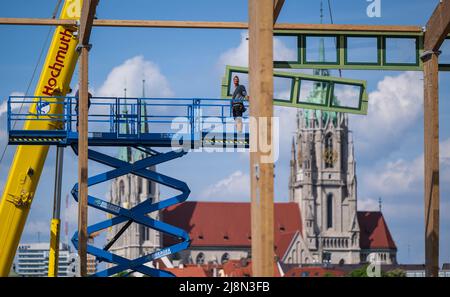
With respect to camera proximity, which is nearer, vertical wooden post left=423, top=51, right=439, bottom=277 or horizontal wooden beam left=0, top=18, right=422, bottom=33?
vertical wooden post left=423, top=51, right=439, bottom=277

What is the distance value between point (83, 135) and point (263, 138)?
851 centimetres

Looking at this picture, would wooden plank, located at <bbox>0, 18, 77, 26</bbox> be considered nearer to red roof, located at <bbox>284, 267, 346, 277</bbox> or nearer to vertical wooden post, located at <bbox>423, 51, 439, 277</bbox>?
vertical wooden post, located at <bbox>423, 51, 439, 277</bbox>

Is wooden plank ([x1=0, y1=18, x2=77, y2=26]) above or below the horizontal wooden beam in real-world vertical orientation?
above

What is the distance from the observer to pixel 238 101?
23703 mm

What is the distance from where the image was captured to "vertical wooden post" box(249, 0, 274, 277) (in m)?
13.7

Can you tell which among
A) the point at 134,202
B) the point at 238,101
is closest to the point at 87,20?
the point at 238,101

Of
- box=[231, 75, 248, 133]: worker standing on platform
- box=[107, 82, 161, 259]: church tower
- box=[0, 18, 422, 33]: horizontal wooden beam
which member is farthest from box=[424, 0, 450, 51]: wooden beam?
box=[107, 82, 161, 259]: church tower

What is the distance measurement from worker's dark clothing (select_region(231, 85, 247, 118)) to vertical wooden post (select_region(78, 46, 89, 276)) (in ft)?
9.49

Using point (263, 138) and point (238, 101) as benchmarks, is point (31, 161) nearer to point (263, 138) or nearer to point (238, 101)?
point (238, 101)

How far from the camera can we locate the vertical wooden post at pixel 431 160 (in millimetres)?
19562

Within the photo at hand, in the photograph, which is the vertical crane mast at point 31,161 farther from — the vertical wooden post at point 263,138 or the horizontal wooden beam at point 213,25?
the vertical wooden post at point 263,138

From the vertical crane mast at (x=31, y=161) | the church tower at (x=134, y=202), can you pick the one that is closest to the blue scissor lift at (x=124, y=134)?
the vertical crane mast at (x=31, y=161)
